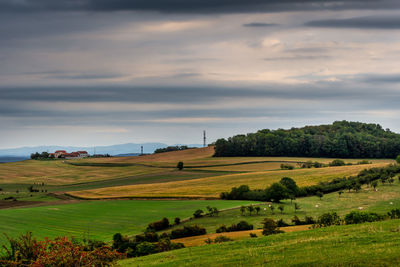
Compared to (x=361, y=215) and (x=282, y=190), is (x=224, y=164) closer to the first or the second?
(x=282, y=190)

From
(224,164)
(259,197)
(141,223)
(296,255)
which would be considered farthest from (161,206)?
(224,164)

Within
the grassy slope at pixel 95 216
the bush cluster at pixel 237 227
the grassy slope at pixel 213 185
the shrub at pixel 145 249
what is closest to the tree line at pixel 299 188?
the grassy slope at pixel 213 185

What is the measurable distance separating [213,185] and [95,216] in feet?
129

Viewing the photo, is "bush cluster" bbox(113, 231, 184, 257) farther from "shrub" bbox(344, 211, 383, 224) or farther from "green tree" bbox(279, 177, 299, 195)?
"green tree" bbox(279, 177, 299, 195)

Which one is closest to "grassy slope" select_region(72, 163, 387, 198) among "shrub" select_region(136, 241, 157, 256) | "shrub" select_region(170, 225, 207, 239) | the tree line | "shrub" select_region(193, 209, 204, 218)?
the tree line

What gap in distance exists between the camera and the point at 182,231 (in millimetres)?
56625

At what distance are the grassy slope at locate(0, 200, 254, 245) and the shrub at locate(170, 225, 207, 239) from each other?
795 cm

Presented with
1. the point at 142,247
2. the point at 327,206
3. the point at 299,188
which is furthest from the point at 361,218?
the point at 299,188

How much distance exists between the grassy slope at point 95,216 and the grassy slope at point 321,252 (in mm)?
30230

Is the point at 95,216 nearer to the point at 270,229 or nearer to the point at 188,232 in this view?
the point at 188,232

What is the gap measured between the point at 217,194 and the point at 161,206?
681 inches

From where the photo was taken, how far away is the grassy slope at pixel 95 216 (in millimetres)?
61938

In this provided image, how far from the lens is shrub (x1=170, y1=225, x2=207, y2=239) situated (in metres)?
56.3

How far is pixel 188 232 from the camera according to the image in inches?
2235
